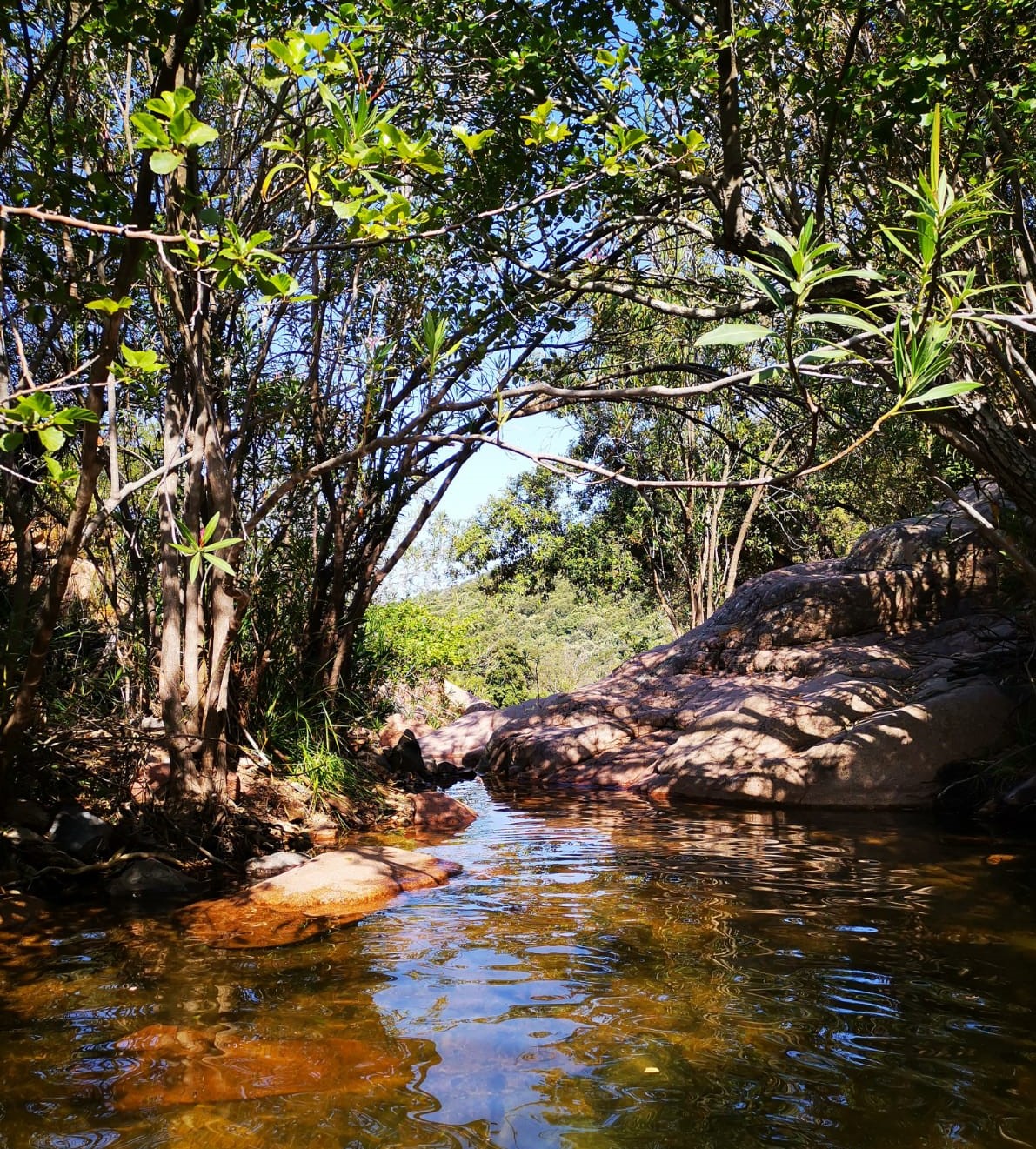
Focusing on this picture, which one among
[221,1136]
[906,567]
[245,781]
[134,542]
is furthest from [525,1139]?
[906,567]

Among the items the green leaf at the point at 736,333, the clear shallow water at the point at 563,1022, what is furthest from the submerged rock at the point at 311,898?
the green leaf at the point at 736,333

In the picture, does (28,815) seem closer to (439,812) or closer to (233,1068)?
(233,1068)

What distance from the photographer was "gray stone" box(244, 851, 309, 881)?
5.44 metres

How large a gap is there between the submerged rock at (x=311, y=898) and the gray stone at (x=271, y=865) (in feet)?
0.73

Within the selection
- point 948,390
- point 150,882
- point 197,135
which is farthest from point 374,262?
point 948,390

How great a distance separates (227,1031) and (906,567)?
408 inches

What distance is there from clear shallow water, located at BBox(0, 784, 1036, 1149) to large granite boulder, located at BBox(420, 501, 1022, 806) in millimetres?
2770

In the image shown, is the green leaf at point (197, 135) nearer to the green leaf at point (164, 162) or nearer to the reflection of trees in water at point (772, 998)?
the green leaf at point (164, 162)

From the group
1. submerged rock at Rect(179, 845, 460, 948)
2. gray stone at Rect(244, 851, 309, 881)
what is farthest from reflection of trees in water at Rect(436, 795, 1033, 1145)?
gray stone at Rect(244, 851, 309, 881)

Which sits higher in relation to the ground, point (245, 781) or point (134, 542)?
point (134, 542)

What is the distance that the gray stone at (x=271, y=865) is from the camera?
5.44 metres

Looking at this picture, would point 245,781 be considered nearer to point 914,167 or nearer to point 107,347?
point 107,347

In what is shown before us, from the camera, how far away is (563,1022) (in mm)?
3236

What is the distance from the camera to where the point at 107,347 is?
323 centimetres
